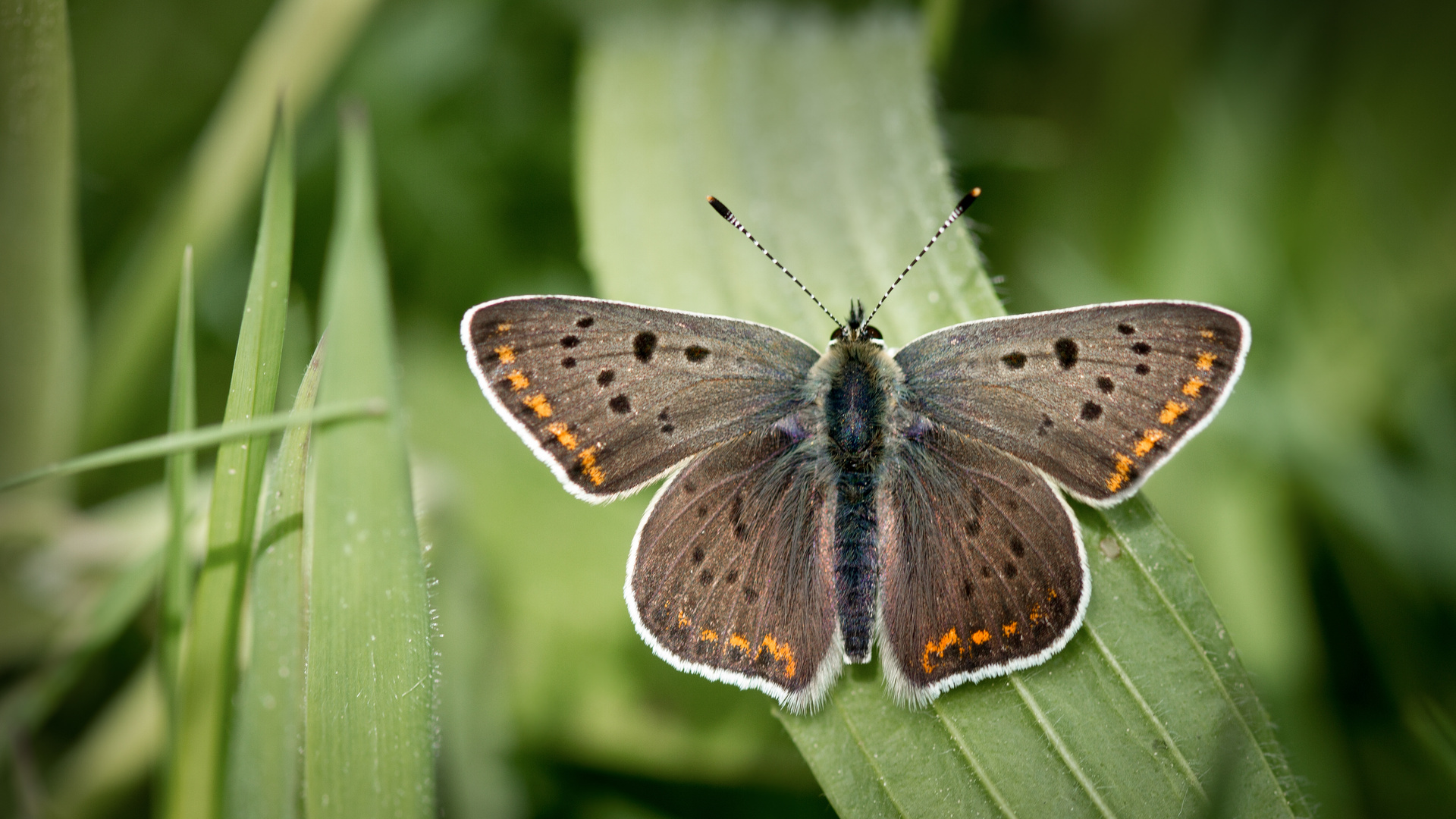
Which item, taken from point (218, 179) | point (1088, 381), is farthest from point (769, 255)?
point (218, 179)

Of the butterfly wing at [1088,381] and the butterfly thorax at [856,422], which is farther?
the butterfly thorax at [856,422]

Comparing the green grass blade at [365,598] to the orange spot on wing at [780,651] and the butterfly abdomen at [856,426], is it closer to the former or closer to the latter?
the orange spot on wing at [780,651]

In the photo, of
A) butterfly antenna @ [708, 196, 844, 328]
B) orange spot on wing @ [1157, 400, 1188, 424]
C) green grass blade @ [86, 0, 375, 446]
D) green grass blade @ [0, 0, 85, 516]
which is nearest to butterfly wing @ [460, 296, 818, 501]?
butterfly antenna @ [708, 196, 844, 328]

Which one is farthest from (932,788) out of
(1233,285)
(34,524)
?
(34,524)

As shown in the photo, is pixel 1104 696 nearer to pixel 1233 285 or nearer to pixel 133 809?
pixel 1233 285

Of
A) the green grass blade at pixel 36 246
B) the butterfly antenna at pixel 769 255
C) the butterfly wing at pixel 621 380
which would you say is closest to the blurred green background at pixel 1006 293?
the green grass blade at pixel 36 246

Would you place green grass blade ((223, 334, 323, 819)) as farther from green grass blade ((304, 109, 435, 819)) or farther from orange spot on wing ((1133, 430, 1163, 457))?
orange spot on wing ((1133, 430, 1163, 457))

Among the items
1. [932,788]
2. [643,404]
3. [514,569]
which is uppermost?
[643,404]
